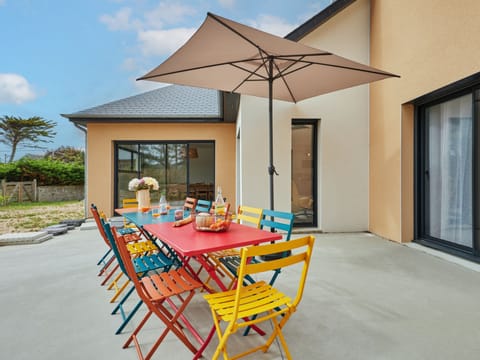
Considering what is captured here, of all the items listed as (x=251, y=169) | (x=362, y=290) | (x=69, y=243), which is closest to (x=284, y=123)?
(x=251, y=169)

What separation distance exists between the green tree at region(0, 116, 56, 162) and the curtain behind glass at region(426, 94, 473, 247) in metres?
21.0

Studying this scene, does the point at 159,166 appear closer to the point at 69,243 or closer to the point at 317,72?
the point at 69,243

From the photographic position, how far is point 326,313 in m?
2.22

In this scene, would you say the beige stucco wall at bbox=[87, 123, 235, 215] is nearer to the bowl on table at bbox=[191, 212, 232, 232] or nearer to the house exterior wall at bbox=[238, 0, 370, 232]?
the house exterior wall at bbox=[238, 0, 370, 232]

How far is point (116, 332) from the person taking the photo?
197cm

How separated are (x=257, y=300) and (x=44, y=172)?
12.9m

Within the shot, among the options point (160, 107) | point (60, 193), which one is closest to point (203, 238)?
point (160, 107)

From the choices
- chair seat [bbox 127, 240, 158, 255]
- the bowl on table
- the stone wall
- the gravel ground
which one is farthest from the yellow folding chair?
the stone wall

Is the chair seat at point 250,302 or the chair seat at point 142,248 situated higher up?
the chair seat at point 250,302

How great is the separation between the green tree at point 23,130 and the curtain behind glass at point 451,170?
21.0 meters

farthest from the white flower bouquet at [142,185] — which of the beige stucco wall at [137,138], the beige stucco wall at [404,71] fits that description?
the beige stucco wall at [404,71]

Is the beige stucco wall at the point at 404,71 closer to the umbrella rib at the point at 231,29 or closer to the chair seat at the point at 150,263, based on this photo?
the umbrella rib at the point at 231,29

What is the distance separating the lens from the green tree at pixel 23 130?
16.9 m

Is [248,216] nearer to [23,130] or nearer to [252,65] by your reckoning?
[252,65]
